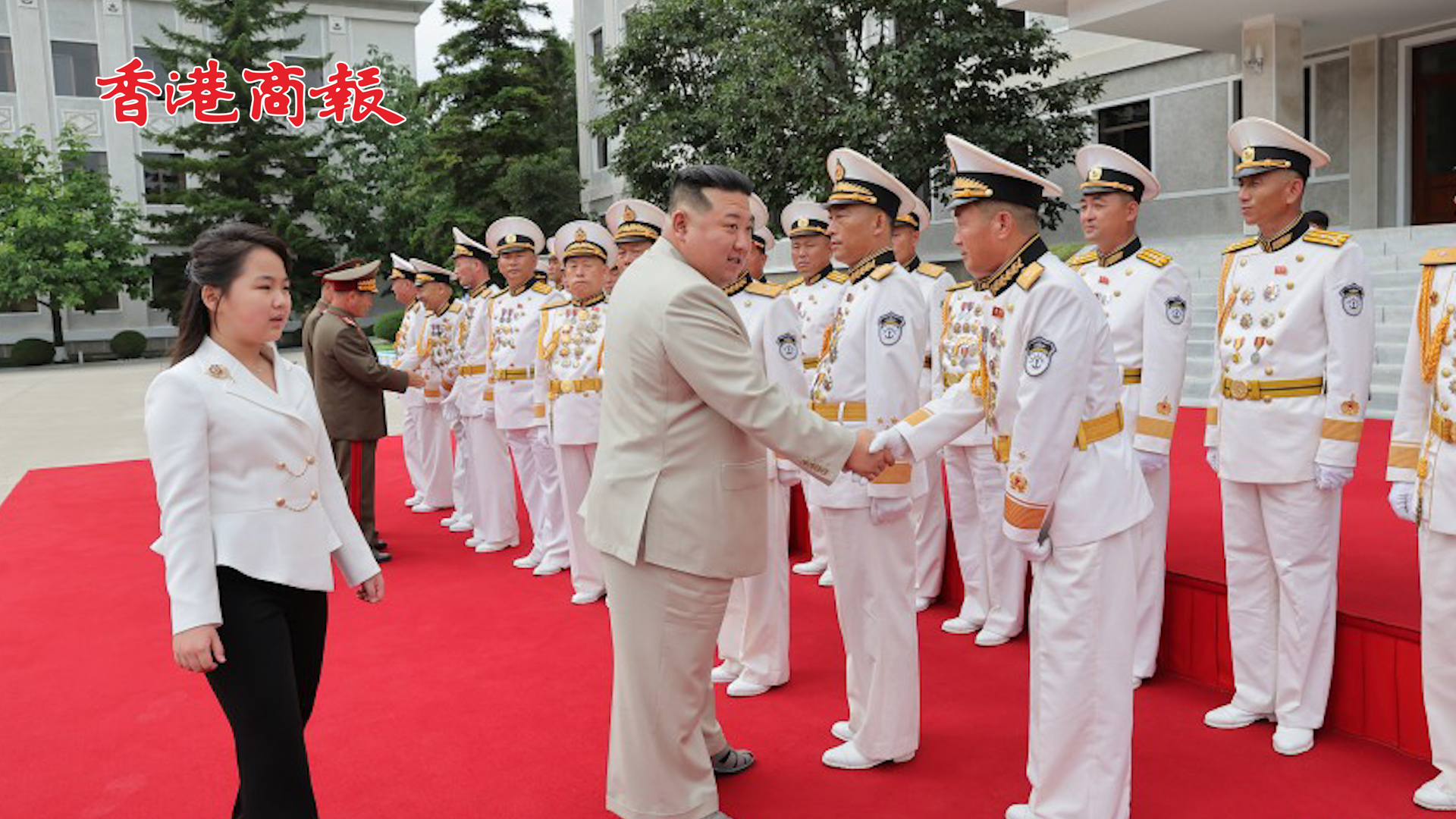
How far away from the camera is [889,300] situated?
123 inches

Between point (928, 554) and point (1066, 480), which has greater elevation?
point (1066, 480)

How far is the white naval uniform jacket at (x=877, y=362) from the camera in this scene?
3035mm

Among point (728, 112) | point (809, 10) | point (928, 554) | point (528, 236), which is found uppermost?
point (809, 10)

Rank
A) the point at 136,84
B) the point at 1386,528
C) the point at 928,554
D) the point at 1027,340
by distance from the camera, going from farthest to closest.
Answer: the point at 136,84 → the point at 928,554 → the point at 1386,528 → the point at 1027,340

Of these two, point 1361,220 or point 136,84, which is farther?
point 136,84

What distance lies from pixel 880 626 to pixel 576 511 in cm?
227

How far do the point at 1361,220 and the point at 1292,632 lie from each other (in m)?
10.5

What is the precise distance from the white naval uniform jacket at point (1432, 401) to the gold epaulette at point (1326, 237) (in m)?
0.25

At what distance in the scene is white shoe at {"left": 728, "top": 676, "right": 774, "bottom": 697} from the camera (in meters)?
3.70

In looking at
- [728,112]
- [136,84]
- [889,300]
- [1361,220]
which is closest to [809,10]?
[728,112]

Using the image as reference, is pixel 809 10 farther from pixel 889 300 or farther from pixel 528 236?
pixel 889 300

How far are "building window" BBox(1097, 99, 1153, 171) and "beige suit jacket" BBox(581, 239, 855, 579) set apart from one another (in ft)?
40.4

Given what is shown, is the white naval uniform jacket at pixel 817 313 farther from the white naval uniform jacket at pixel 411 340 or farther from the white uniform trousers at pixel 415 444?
the white uniform trousers at pixel 415 444

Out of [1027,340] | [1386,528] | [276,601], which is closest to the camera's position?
[276,601]
